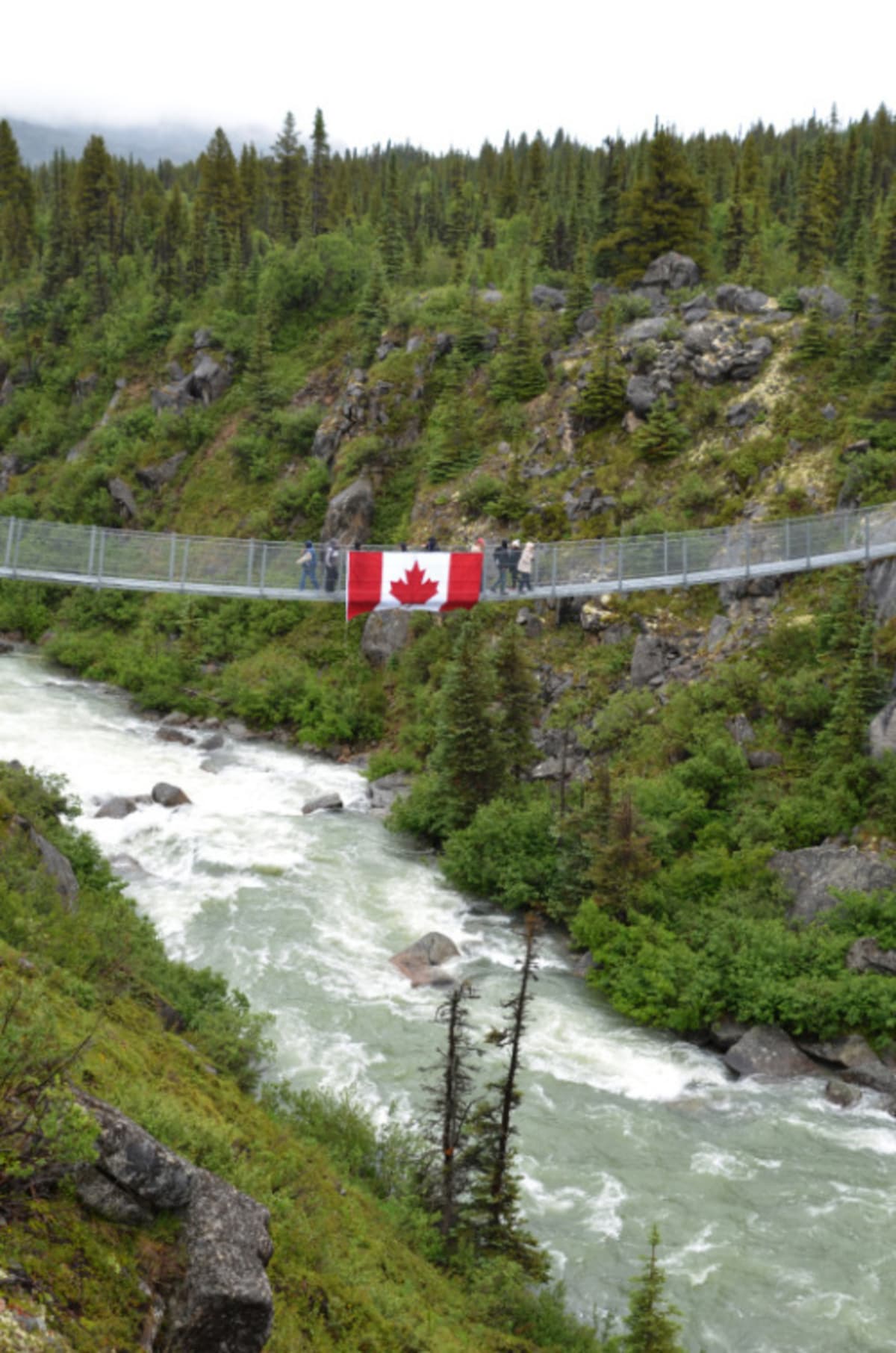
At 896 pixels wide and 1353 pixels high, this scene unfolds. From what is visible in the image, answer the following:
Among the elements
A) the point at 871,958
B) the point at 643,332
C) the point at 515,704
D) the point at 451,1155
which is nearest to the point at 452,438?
the point at 643,332

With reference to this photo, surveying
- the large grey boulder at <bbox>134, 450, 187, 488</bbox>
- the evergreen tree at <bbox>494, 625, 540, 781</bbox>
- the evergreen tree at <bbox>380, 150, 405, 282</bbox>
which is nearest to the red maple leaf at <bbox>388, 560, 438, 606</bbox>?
the evergreen tree at <bbox>494, 625, 540, 781</bbox>

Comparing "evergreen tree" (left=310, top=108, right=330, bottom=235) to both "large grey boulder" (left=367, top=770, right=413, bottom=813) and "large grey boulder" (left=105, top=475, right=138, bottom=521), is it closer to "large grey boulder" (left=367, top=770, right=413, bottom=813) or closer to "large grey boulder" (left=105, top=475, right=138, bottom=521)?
"large grey boulder" (left=105, top=475, right=138, bottom=521)

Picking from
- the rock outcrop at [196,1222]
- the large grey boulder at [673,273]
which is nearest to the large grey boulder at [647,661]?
the large grey boulder at [673,273]

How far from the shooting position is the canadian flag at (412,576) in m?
22.8

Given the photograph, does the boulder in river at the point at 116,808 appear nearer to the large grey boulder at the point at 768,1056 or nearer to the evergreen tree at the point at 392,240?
the large grey boulder at the point at 768,1056

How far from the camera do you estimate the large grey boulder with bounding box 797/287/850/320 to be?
34.2m

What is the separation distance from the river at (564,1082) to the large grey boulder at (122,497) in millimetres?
21769

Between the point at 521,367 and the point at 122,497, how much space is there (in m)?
20.3

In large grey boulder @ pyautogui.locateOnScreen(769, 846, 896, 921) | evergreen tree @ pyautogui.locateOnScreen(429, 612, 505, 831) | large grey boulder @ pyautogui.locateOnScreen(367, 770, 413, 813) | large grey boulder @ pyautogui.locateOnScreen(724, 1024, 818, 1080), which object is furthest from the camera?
large grey boulder @ pyautogui.locateOnScreen(367, 770, 413, 813)

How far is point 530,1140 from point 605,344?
27542 mm

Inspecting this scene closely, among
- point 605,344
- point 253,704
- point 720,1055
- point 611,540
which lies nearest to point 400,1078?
point 720,1055

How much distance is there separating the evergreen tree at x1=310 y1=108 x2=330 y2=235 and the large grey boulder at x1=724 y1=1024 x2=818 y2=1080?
182 feet

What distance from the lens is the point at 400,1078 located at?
51.3 feet

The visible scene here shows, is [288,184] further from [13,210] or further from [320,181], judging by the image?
[13,210]
